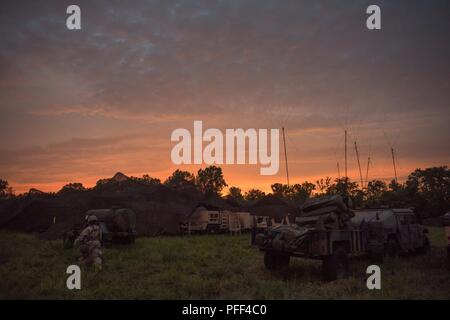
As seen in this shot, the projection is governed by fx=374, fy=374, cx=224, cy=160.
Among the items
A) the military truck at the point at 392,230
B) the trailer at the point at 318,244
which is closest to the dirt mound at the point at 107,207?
the military truck at the point at 392,230

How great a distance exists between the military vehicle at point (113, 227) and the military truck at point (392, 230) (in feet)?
39.6

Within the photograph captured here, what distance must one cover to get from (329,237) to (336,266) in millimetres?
845

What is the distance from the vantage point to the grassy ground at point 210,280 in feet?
28.4

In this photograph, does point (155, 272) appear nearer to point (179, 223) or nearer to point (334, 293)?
point (334, 293)

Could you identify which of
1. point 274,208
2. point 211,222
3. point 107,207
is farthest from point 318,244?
point 274,208

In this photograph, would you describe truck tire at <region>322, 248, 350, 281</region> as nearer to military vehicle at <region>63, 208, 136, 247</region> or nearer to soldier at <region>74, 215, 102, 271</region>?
soldier at <region>74, 215, 102, 271</region>

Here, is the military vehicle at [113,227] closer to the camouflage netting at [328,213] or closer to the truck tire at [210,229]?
the truck tire at [210,229]

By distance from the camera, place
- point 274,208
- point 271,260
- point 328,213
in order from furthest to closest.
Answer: point 274,208
point 271,260
point 328,213

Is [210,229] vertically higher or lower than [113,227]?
lower

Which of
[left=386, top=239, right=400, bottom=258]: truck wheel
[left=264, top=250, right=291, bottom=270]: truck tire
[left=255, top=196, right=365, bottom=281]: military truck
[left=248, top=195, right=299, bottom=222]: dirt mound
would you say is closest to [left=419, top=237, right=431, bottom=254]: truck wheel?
[left=386, top=239, right=400, bottom=258]: truck wheel

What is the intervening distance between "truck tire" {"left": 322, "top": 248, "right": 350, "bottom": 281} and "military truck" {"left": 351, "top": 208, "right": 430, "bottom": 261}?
64.2 inches

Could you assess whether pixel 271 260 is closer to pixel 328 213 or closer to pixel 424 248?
pixel 328 213

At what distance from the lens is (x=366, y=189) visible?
66.1 meters
